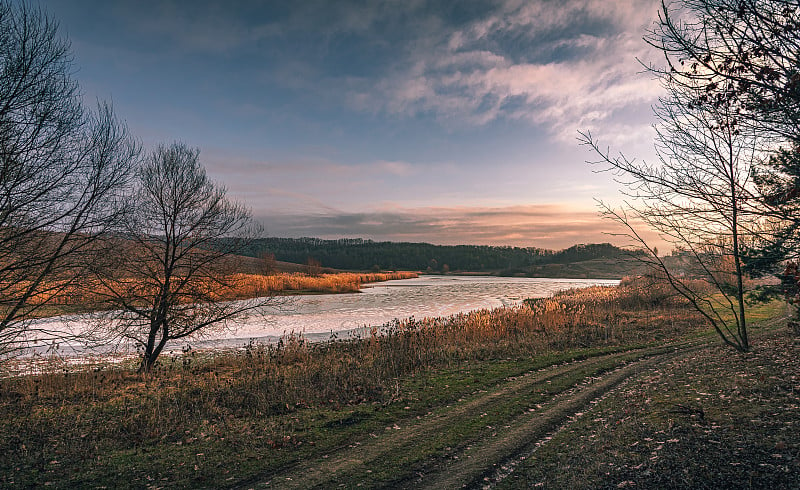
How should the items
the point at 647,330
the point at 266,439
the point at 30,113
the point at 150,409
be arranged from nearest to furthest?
the point at 266,439
the point at 30,113
the point at 150,409
the point at 647,330

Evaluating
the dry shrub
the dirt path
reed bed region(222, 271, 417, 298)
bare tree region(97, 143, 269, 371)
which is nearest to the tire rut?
the dirt path

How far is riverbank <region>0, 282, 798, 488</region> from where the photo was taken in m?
6.70

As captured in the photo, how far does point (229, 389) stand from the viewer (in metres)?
11.1

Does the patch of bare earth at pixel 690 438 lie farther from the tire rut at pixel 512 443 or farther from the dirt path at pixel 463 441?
the dirt path at pixel 463 441

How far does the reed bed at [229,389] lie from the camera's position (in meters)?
8.01

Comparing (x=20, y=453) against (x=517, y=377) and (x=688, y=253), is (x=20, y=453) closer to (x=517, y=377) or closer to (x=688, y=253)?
(x=517, y=377)

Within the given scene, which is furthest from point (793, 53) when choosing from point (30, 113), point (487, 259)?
point (487, 259)

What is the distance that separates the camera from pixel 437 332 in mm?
18891

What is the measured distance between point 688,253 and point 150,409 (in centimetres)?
1293

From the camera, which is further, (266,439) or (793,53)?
(266,439)

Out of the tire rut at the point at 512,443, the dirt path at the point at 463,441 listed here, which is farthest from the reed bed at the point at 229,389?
the tire rut at the point at 512,443

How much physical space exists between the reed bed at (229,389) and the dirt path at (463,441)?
63.1 inches

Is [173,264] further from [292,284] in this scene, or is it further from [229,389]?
[292,284]

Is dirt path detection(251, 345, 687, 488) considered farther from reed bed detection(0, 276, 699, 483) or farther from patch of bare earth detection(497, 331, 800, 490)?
reed bed detection(0, 276, 699, 483)
